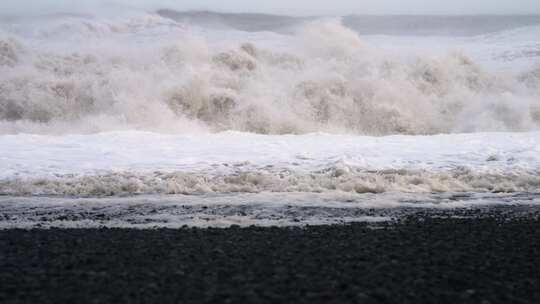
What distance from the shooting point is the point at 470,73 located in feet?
73.4

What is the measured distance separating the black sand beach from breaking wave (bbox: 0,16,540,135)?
35.5 feet

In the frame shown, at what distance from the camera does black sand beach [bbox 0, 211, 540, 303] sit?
390 centimetres

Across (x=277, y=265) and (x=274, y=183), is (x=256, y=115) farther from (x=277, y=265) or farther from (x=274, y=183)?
(x=277, y=265)

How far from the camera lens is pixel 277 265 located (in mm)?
4688

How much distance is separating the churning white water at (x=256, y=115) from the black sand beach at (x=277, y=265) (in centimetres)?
140

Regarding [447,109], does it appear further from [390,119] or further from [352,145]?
[352,145]

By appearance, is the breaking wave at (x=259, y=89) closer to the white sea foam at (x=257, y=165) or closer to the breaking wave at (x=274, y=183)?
the white sea foam at (x=257, y=165)

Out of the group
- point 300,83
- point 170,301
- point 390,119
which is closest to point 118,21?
point 300,83

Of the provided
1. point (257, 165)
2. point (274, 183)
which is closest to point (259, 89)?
point (257, 165)

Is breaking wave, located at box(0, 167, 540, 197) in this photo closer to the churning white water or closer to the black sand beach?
the churning white water

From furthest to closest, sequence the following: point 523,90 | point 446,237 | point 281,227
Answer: point 523,90 → point 281,227 → point 446,237

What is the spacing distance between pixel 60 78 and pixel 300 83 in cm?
708

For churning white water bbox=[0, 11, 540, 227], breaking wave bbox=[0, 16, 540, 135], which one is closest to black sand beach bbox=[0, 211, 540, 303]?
churning white water bbox=[0, 11, 540, 227]

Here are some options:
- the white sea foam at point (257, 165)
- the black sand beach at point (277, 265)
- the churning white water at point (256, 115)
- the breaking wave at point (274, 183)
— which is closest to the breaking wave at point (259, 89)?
the churning white water at point (256, 115)
